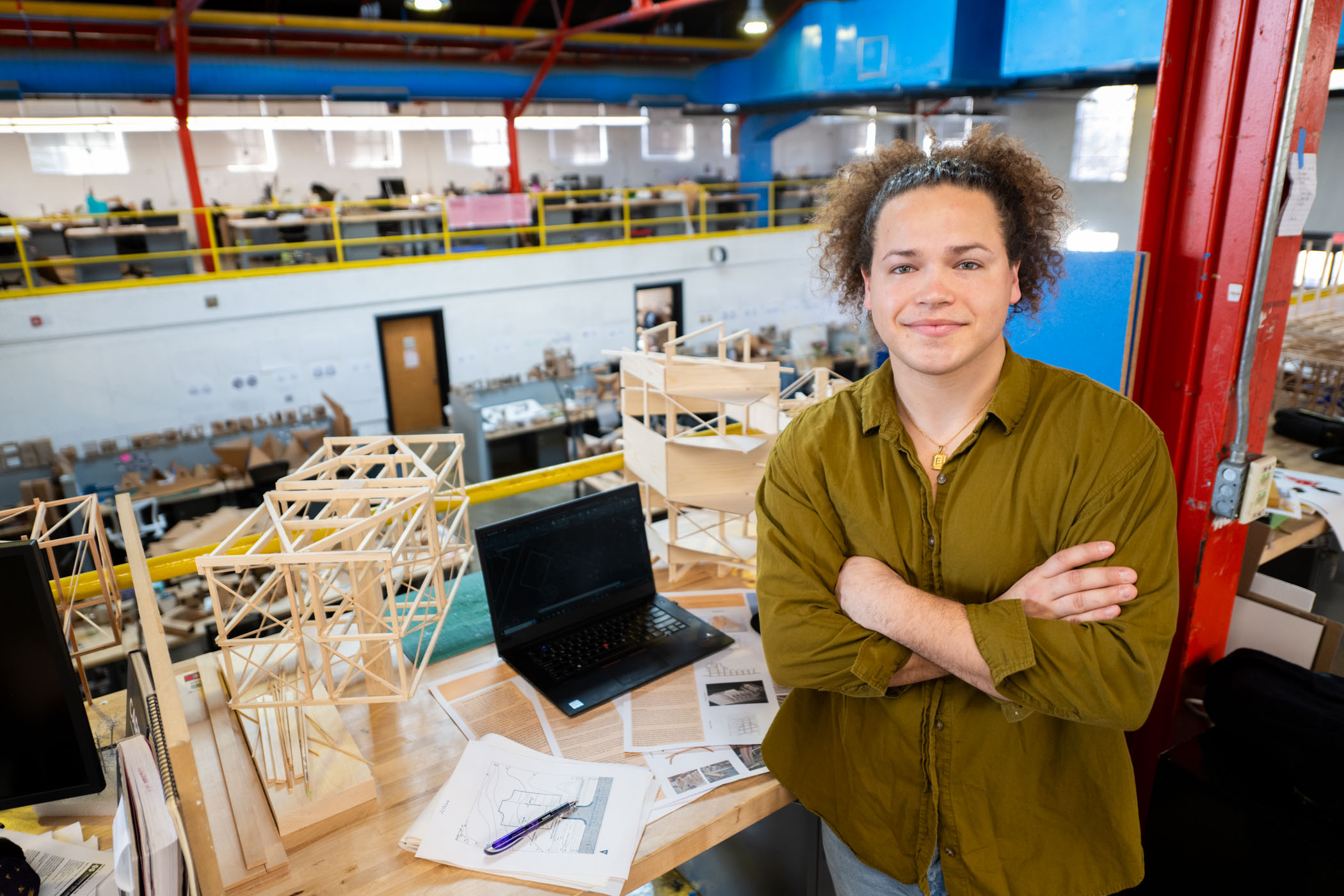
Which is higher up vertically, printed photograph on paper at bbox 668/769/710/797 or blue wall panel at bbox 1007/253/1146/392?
blue wall panel at bbox 1007/253/1146/392

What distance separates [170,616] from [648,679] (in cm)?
356

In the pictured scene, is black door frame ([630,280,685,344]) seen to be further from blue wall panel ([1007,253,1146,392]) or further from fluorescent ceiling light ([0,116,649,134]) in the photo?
blue wall panel ([1007,253,1146,392])

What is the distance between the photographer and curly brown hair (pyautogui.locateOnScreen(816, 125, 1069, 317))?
4.15 ft

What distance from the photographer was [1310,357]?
3.83 m

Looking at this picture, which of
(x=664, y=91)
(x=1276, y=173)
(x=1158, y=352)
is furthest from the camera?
(x=664, y=91)

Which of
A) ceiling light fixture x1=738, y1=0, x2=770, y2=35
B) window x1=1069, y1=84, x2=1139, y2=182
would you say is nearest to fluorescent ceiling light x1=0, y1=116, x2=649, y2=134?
ceiling light fixture x1=738, y1=0, x2=770, y2=35

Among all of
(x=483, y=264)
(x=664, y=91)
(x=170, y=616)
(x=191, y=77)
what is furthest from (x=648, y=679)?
(x=664, y=91)

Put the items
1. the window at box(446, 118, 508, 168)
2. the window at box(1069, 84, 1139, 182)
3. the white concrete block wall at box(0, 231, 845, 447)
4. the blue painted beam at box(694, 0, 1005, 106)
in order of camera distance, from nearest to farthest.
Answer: the window at box(1069, 84, 1139, 182), the blue painted beam at box(694, 0, 1005, 106), the white concrete block wall at box(0, 231, 845, 447), the window at box(446, 118, 508, 168)

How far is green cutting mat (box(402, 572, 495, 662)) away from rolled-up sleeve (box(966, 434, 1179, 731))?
46.2 inches

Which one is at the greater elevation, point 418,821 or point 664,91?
point 664,91

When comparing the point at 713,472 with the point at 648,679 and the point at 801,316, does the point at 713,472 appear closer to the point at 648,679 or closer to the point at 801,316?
the point at 648,679

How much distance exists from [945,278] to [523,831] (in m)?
1.13

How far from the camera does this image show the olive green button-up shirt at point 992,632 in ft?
3.84

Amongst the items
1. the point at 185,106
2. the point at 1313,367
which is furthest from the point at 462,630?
the point at 185,106
